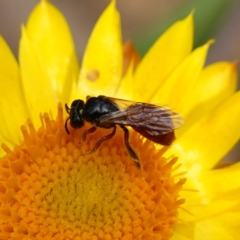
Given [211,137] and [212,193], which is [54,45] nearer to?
[211,137]

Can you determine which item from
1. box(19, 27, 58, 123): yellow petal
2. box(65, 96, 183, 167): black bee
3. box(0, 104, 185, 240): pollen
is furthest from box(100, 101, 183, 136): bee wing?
box(19, 27, 58, 123): yellow petal

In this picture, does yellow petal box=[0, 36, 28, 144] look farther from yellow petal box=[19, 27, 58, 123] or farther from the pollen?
the pollen

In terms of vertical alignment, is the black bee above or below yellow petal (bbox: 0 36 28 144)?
below

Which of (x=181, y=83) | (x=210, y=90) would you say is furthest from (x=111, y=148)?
(x=210, y=90)

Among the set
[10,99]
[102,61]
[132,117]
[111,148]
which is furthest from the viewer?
[102,61]

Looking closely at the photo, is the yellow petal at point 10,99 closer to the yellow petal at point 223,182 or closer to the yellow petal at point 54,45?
the yellow petal at point 54,45

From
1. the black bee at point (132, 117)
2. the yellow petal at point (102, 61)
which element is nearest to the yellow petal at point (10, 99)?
the yellow petal at point (102, 61)
